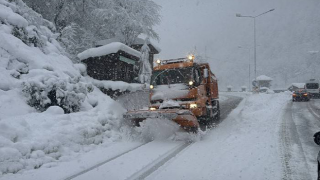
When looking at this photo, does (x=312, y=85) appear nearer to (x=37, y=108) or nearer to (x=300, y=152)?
(x=300, y=152)

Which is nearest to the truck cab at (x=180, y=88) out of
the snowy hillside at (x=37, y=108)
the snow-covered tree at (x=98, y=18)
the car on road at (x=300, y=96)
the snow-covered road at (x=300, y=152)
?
the snowy hillside at (x=37, y=108)

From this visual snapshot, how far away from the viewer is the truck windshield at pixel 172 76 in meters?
9.49

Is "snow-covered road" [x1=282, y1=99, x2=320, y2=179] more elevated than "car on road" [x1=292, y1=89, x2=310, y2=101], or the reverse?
"car on road" [x1=292, y1=89, x2=310, y2=101]

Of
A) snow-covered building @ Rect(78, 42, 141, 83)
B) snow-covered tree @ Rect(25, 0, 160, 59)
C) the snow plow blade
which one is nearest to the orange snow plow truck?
the snow plow blade

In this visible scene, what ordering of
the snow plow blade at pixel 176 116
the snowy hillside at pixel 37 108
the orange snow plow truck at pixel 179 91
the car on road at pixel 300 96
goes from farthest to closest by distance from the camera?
the car on road at pixel 300 96, the orange snow plow truck at pixel 179 91, the snow plow blade at pixel 176 116, the snowy hillside at pixel 37 108

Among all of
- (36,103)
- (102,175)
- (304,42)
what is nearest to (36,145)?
(102,175)

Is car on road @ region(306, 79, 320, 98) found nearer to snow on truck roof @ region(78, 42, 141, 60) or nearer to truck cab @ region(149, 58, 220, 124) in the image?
snow on truck roof @ region(78, 42, 141, 60)

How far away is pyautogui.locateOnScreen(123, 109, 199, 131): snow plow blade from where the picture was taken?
7436 mm

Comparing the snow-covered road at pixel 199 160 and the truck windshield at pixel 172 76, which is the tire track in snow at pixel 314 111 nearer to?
the snow-covered road at pixel 199 160

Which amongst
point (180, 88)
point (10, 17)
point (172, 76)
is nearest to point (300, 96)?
point (172, 76)

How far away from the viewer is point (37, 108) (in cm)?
834

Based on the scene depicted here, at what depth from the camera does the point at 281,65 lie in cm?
10400

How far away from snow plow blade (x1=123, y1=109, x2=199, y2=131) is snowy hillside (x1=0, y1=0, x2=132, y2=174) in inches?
45.0

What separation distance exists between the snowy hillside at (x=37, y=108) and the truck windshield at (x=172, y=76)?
2.26m
